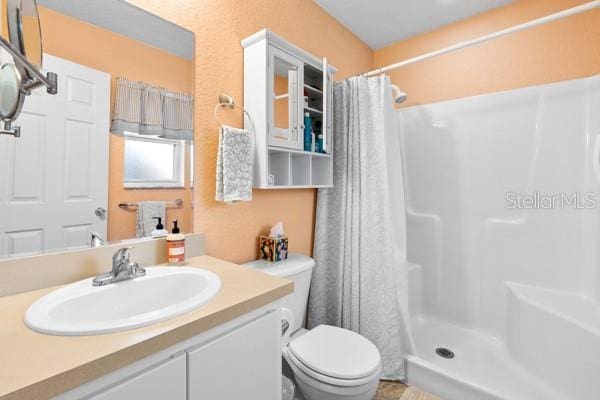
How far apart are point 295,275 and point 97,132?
102 centimetres

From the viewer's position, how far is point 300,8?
182 cm

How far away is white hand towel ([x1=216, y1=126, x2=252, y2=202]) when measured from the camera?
128 centimetres

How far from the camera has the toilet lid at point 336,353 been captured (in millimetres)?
1142

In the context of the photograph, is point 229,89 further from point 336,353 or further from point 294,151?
point 336,353

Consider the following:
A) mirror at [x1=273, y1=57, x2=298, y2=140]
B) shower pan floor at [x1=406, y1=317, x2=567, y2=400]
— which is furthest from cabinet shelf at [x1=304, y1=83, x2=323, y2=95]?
shower pan floor at [x1=406, y1=317, x2=567, y2=400]

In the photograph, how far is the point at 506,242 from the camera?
1.87 metres

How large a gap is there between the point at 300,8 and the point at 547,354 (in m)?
2.39

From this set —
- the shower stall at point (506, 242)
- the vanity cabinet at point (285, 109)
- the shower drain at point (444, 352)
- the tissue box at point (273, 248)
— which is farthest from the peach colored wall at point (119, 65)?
the shower drain at point (444, 352)

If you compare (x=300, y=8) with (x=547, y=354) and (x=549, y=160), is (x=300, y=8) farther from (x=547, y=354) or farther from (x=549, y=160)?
(x=547, y=354)

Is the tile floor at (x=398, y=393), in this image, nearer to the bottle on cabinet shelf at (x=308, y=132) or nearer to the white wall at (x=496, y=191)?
the white wall at (x=496, y=191)

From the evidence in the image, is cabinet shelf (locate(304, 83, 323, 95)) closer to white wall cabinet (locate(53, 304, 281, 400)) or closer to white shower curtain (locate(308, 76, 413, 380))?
white shower curtain (locate(308, 76, 413, 380))

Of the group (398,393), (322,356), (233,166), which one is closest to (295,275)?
(322,356)

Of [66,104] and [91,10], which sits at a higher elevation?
[91,10]

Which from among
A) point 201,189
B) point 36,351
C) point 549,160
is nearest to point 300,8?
point 201,189
